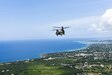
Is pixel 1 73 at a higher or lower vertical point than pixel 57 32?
lower

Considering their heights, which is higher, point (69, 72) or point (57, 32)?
point (57, 32)

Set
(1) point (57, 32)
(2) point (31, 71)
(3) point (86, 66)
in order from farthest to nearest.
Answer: (3) point (86, 66)
(2) point (31, 71)
(1) point (57, 32)

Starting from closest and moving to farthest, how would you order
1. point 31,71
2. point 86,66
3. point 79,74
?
1. point 79,74
2. point 31,71
3. point 86,66

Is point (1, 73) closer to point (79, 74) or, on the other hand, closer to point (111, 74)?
point (79, 74)

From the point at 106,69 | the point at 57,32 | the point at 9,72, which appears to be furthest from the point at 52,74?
the point at 57,32

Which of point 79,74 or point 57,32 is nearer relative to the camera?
point 57,32

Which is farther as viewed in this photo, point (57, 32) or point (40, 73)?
point (40, 73)

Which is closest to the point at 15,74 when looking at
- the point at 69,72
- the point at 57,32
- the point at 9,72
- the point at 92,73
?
the point at 9,72

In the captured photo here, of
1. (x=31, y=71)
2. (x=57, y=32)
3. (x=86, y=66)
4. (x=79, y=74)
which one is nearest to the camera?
(x=57, y=32)

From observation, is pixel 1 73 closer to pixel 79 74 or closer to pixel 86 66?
pixel 79 74
